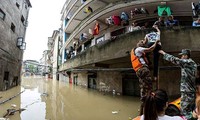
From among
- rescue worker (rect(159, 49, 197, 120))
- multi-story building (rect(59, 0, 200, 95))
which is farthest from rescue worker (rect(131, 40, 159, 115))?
multi-story building (rect(59, 0, 200, 95))

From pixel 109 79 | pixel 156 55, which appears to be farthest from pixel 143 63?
pixel 109 79

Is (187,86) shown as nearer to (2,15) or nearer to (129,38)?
(129,38)

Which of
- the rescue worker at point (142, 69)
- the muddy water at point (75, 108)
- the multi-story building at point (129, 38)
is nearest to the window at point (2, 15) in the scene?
the muddy water at point (75, 108)

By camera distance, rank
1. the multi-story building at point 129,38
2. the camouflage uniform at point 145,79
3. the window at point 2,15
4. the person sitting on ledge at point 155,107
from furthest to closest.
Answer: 1. the window at point 2,15
2. the multi-story building at point 129,38
3. the camouflage uniform at point 145,79
4. the person sitting on ledge at point 155,107

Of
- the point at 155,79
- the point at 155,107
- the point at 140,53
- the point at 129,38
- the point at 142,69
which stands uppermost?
the point at 129,38

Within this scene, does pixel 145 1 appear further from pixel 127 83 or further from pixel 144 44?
pixel 144 44

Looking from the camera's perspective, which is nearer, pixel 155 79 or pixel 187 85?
pixel 187 85

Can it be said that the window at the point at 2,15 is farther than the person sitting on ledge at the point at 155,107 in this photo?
Yes

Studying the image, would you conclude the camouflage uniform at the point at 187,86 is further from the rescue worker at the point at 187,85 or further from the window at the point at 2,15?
the window at the point at 2,15

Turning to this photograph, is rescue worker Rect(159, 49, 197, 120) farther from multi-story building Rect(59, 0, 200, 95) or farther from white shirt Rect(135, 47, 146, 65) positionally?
multi-story building Rect(59, 0, 200, 95)

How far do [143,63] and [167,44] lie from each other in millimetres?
3390

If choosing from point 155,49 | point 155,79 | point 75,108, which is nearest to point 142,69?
point 155,79

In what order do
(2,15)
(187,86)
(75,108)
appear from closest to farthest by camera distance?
(187,86), (75,108), (2,15)

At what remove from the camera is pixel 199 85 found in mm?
3252
